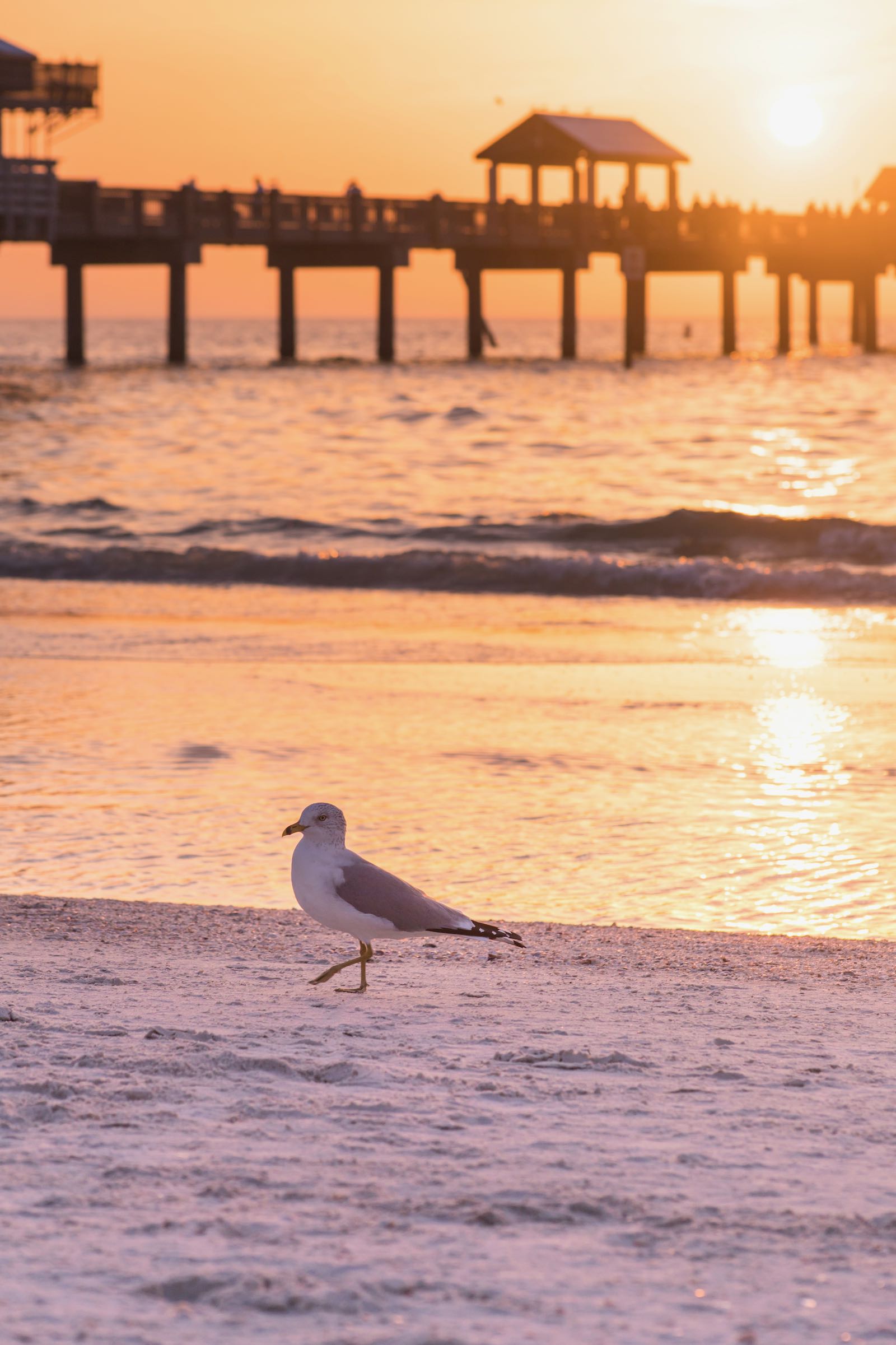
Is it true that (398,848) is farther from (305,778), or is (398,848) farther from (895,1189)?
(895,1189)

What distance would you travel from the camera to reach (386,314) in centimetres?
4603

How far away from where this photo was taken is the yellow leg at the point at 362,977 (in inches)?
159

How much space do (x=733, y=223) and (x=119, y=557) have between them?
40.3 m

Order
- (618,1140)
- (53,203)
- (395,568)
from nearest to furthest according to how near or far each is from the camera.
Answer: (618,1140)
(395,568)
(53,203)

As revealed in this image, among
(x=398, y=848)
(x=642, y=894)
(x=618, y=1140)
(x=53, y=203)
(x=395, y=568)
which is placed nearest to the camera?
(x=618, y=1140)

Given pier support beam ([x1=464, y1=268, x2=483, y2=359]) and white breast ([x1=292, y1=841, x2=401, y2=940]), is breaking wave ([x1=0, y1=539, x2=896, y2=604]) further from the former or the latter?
pier support beam ([x1=464, y1=268, x2=483, y2=359])

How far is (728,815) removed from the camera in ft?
20.2

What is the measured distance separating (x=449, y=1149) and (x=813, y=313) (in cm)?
6900

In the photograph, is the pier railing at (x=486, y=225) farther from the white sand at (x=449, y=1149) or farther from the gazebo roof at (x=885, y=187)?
the white sand at (x=449, y=1149)

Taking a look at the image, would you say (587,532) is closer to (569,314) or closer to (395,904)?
(395,904)

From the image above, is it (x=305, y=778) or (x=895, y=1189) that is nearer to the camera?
(x=895, y=1189)

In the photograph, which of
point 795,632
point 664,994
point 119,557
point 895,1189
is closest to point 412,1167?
point 895,1189

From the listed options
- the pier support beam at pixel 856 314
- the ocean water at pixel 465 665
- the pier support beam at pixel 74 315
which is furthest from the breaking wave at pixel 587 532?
the pier support beam at pixel 856 314

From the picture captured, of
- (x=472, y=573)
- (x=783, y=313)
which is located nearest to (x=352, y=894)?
(x=472, y=573)
